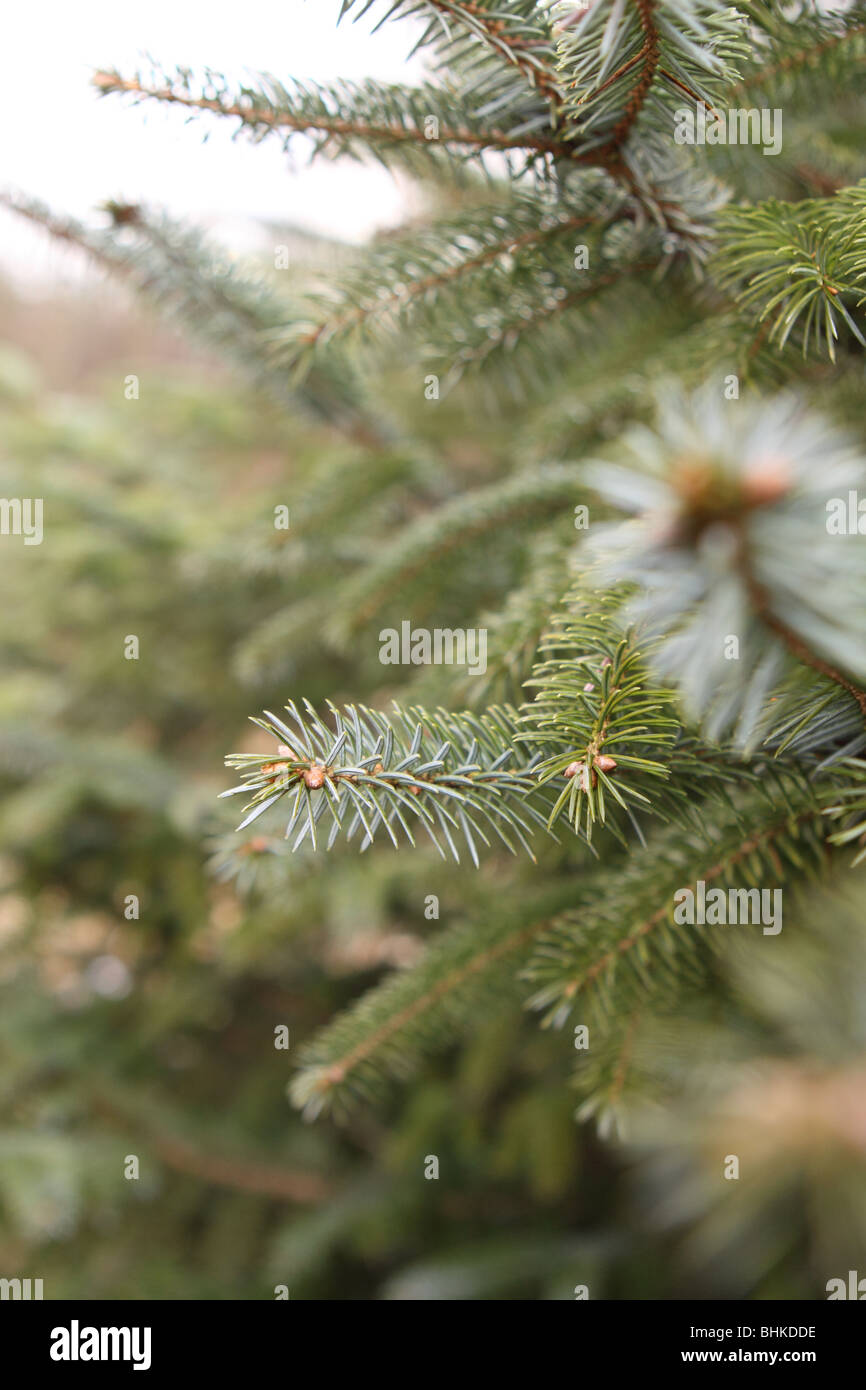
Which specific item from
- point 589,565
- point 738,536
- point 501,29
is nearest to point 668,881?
point 589,565

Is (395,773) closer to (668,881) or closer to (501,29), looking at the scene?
(668,881)

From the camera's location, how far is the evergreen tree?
234 millimetres

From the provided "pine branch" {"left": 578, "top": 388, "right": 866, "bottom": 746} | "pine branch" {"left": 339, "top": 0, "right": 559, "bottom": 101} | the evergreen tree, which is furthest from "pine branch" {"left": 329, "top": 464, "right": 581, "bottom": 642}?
"pine branch" {"left": 578, "top": 388, "right": 866, "bottom": 746}

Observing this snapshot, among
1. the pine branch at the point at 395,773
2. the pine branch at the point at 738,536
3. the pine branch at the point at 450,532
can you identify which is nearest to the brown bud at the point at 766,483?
the pine branch at the point at 738,536

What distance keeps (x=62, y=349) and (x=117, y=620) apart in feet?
5.10

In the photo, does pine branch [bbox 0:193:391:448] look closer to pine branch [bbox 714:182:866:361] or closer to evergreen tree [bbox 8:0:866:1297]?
evergreen tree [bbox 8:0:866:1297]

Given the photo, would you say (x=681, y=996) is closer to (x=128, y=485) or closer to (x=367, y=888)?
(x=367, y=888)

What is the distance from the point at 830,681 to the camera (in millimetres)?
282

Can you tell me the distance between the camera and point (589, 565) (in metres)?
0.40

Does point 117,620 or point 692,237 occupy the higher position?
point 117,620

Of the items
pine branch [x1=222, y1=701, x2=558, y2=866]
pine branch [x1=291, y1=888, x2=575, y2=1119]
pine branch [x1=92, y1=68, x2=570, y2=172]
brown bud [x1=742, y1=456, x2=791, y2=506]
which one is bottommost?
pine branch [x1=291, y1=888, x2=575, y2=1119]

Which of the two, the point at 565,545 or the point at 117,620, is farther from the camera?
the point at 117,620

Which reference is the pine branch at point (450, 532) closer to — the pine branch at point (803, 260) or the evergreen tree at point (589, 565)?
the evergreen tree at point (589, 565)
